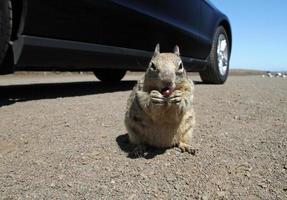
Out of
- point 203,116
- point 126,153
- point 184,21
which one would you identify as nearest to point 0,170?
point 126,153

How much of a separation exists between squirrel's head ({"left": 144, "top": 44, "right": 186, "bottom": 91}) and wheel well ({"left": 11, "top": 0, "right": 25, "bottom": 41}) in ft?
5.79

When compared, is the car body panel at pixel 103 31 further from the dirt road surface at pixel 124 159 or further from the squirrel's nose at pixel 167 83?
the squirrel's nose at pixel 167 83

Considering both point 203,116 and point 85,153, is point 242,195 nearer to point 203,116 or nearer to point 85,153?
point 85,153

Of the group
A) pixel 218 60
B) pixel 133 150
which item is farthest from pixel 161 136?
pixel 218 60

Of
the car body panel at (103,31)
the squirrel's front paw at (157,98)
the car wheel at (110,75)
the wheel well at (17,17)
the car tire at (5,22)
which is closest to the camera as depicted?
the squirrel's front paw at (157,98)

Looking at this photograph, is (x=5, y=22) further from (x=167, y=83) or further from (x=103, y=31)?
(x=167, y=83)

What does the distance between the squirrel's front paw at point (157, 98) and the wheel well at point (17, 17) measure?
1.93m

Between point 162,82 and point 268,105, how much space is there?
8.63ft

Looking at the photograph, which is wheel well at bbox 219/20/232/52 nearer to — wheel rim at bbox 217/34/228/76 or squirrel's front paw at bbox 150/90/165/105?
wheel rim at bbox 217/34/228/76

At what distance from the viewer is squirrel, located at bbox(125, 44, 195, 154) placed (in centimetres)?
294

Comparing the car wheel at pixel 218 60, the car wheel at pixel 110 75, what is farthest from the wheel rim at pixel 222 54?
the car wheel at pixel 110 75

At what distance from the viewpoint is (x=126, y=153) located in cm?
330

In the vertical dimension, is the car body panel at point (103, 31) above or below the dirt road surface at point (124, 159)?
above

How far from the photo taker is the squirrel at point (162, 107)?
2.94 metres
